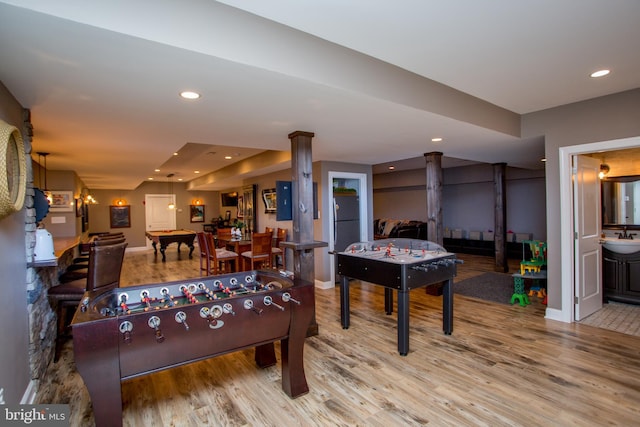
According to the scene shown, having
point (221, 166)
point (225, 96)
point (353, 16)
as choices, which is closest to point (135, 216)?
point (221, 166)

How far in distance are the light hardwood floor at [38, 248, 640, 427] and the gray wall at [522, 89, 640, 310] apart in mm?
729

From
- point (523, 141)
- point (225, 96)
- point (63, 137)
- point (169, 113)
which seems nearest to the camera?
point (225, 96)

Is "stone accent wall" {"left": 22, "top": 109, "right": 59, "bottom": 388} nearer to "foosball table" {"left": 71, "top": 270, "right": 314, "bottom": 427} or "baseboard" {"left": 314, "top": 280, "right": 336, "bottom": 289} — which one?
"foosball table" {"left": 71, "top": 270, "right": 314, "bottom": 427}

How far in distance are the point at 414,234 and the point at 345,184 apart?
12.6ft

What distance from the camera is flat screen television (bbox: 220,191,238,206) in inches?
476

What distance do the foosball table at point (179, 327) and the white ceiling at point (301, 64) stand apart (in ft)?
4.75

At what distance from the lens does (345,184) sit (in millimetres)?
6336

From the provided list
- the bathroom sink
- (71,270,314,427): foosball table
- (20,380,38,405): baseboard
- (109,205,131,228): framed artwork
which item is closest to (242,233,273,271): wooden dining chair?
(71,270,314,427): foosball table

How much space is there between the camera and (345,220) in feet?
19.9

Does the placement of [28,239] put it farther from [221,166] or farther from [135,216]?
[135,216]

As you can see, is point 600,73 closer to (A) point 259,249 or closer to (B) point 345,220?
(B) point 345,220

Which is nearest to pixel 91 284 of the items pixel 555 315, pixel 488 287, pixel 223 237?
pixel 223 237

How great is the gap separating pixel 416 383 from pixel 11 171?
10.3 ft

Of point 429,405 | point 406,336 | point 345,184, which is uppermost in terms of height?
point 345,184
